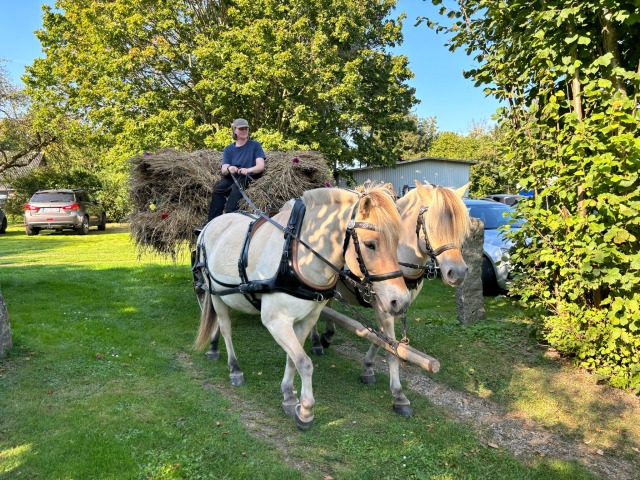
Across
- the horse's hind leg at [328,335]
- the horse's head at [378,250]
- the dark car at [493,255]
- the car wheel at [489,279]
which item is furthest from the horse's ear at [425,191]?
the car wheel at [489,279]

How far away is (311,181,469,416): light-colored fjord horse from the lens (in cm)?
383

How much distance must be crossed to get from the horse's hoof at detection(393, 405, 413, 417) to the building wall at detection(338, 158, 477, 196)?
84.8 feet

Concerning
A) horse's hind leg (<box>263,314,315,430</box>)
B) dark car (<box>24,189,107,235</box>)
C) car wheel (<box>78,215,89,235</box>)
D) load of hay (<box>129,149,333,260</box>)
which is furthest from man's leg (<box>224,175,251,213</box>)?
car wheel (<box>78,215,89,235</box>)

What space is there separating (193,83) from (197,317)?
1598cm

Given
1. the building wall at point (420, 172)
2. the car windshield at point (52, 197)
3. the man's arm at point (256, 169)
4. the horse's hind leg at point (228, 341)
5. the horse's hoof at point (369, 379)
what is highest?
the building wall at point (420, 172)

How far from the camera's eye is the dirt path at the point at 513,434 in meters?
3.41

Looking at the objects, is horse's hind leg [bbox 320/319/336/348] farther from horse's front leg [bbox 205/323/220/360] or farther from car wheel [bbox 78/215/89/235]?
car wheel [bbox 78/215/89/235]

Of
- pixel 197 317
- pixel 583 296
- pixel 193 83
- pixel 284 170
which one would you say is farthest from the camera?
pixel 193 83

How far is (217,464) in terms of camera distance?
128 inches

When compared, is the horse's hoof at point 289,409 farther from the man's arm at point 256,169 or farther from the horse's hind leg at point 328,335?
the man's arm at point 256,169

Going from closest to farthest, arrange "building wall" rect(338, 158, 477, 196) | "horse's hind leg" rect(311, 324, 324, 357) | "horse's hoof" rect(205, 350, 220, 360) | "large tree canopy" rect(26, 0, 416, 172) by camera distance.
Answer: "horse's hoof" rect(205, 350, 220, 360) < "horse's hind leg" rect(311, 324, 324, 357) < "large tree canopy" rect(26, 0, 416, 172) < "building wall" rect(338, 158, 477, 196)

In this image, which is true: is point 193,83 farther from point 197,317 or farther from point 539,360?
point 539,360

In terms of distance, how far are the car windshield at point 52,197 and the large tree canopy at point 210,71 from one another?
3214 mm

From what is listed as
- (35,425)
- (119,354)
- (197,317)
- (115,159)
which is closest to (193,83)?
(115,159)
